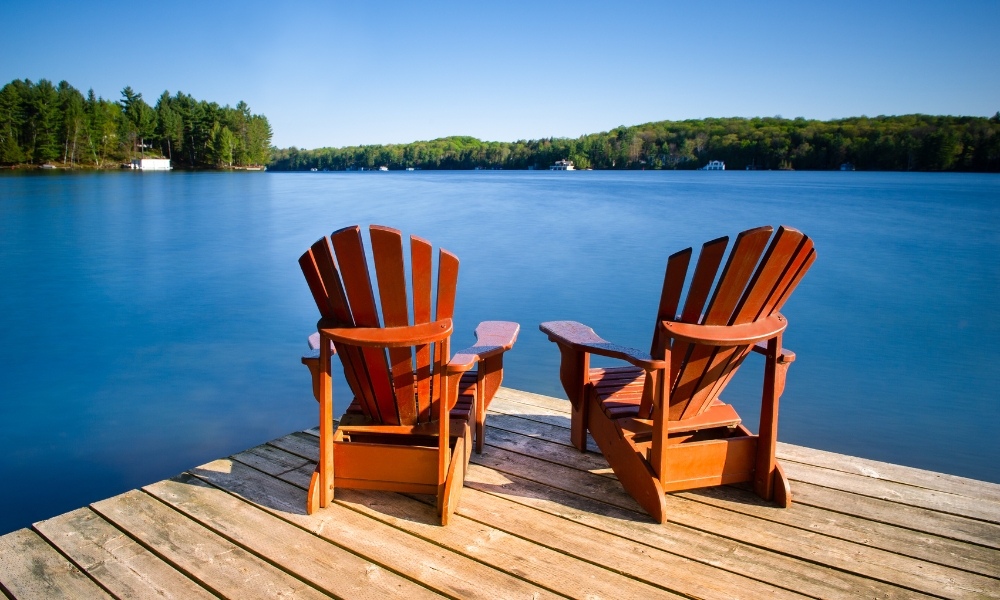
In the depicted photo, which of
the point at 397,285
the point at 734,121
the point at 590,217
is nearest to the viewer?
the point at 397,285

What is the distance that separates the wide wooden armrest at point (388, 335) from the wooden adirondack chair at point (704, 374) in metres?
0.63

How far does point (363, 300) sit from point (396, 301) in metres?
0.12

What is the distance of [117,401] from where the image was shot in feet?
17.8

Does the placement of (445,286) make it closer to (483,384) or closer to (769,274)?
(483,384)

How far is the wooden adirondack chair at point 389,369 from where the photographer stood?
2.15 m

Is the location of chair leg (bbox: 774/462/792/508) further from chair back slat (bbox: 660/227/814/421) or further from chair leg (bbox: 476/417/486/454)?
chair leg (bbox: 476/417/486/454)

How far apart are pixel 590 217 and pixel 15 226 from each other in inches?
701

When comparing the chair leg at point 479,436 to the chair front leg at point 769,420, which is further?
the chair leg at point 479,436

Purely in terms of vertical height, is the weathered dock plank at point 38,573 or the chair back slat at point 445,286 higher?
the chair back slat at point 445,286

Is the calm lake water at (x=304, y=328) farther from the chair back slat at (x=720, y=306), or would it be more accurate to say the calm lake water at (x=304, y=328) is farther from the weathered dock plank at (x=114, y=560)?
the chair back slat at (x=720, y=306)

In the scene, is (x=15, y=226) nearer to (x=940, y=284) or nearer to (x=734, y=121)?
(x=940, y=284)

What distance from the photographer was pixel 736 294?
219 centimetres

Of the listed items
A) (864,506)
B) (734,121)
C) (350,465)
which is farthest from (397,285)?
(734,121)

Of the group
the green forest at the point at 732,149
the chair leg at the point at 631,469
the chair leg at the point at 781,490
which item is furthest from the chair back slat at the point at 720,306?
the green forest at the point at 732,149
